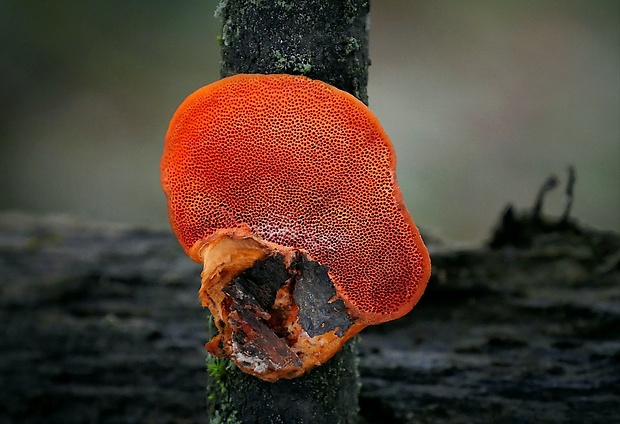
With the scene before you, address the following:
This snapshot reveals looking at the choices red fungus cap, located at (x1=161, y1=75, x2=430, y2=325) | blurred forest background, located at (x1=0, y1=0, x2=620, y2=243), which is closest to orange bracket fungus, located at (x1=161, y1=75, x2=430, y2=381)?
red fungus cap, located at (x1=161, y1=75, x2=430, y2=325)

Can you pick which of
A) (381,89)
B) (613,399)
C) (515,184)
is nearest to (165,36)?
(381,89)

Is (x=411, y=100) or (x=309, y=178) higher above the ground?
(x=411, y=100)

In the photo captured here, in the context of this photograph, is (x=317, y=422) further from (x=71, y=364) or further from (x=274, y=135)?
(x=71, y=364)

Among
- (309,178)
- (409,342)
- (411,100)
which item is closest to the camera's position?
(309,178)

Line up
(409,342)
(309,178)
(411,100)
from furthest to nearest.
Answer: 1. (411,100)
2. (409,342)
3. (309,178)

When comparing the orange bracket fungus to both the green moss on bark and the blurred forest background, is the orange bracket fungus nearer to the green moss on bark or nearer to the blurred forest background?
the green moss on bark

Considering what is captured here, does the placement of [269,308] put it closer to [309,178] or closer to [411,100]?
[309,178]

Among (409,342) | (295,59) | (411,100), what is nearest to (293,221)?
(295,59)
